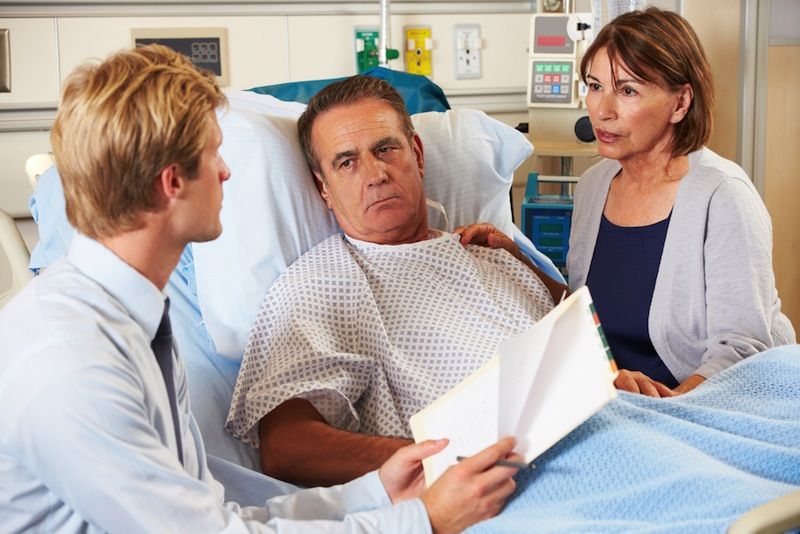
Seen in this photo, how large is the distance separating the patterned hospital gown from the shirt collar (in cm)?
53

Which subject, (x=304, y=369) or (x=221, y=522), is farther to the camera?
(x=304, y=369)

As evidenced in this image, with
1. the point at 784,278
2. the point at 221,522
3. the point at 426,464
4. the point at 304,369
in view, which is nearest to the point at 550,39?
the point at 784,278

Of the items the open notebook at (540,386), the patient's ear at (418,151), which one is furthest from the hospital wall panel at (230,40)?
the open notebook at (540,386)

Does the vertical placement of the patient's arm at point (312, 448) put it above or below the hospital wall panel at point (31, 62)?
below

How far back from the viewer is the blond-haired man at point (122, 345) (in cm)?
100

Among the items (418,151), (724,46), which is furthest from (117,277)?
(724,46)

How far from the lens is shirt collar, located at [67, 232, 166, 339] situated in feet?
3.63

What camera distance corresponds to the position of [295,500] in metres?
1.37

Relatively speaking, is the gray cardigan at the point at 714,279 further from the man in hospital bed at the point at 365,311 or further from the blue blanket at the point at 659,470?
the blue blanket at the point at 659,470

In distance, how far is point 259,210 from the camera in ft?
6.35

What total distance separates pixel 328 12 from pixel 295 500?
92.7 inches

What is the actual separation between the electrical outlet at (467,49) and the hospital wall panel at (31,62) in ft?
4.66

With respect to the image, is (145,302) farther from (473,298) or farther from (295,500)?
(473,298)

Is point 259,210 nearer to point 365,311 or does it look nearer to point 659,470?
point 365,311
